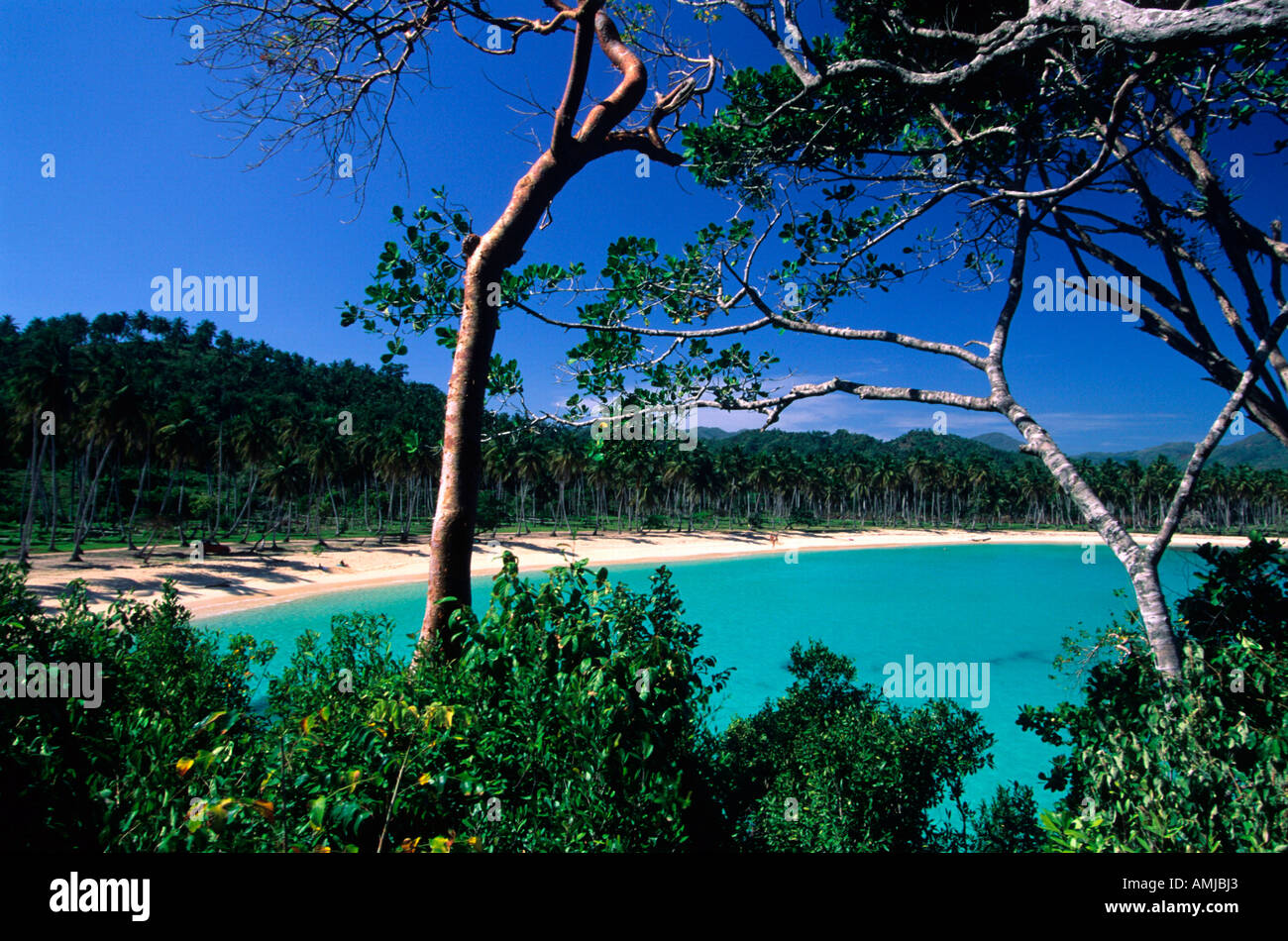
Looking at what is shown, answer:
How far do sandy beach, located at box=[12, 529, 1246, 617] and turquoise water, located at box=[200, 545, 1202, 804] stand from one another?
102 inches

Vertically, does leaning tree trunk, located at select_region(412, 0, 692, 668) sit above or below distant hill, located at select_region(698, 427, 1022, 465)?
below

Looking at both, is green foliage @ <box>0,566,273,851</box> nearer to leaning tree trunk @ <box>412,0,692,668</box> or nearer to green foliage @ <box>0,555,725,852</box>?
green foliage @ <box>0,555,725,852</box>

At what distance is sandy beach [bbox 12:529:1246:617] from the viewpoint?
87.3 feet

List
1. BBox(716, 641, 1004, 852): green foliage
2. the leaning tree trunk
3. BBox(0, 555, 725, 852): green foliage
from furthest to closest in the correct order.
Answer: BBox(716, 641, 1004, 852): green foliage
the leaning tree trunk
BBox(0, 555, 725, 852): green foliage

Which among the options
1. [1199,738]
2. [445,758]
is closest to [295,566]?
[445,758]

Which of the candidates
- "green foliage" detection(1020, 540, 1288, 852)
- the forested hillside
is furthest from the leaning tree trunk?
"green foliage" detection(1020, 540, 1288, 852)

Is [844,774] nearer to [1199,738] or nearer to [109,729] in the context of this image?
[1199,738]

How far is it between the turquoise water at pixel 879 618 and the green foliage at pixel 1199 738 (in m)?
5.11

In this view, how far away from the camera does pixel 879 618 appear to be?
30.5 metres

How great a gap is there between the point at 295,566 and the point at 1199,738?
41.9 metres

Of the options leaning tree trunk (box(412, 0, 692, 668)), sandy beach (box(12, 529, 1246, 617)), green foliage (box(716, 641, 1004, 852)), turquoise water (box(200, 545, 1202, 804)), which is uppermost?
leaning tree trunk (box(412, 0, 692, 668))

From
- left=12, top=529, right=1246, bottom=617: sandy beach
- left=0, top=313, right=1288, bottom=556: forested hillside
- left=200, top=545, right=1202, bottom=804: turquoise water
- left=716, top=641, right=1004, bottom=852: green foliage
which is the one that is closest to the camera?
left=716, top=641, right=1004, bottom=852: green foliage
